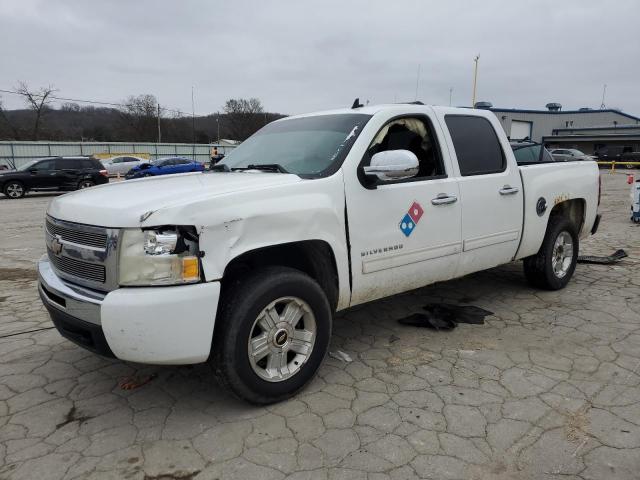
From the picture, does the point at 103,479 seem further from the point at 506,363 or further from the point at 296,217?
the point at 506,363

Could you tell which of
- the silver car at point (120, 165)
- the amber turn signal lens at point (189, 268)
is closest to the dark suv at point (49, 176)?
the silver car at point (120, 165)

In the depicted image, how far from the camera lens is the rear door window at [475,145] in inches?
161

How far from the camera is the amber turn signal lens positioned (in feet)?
8.23

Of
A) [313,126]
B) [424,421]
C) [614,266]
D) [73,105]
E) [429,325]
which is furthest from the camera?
[73,105]

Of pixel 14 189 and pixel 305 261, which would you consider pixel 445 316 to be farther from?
pixel 14 189

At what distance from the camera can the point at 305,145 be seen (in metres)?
3.64

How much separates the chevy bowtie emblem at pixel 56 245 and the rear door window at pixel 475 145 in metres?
3.01

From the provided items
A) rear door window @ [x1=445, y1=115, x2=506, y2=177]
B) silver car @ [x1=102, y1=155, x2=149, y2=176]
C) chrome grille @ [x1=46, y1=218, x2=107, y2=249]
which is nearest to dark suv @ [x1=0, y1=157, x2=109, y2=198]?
silver car @ [x1=102, y1=155, x2=149, y2=176]

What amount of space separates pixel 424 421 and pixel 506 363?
1.05 m

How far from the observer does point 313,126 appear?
3.87 metres

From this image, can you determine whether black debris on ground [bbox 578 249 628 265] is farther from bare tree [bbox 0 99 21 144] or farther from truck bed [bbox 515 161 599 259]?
bare tree [bbox 0 99 21 144]

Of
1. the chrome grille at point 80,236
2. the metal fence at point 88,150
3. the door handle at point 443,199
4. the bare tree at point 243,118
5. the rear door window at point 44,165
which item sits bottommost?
the chrome grille at point 80,236

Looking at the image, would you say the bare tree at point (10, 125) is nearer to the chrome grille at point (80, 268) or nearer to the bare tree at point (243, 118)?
the bare tree at point (243, 118)

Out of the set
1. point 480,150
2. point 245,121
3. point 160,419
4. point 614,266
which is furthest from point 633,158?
point 245,121
